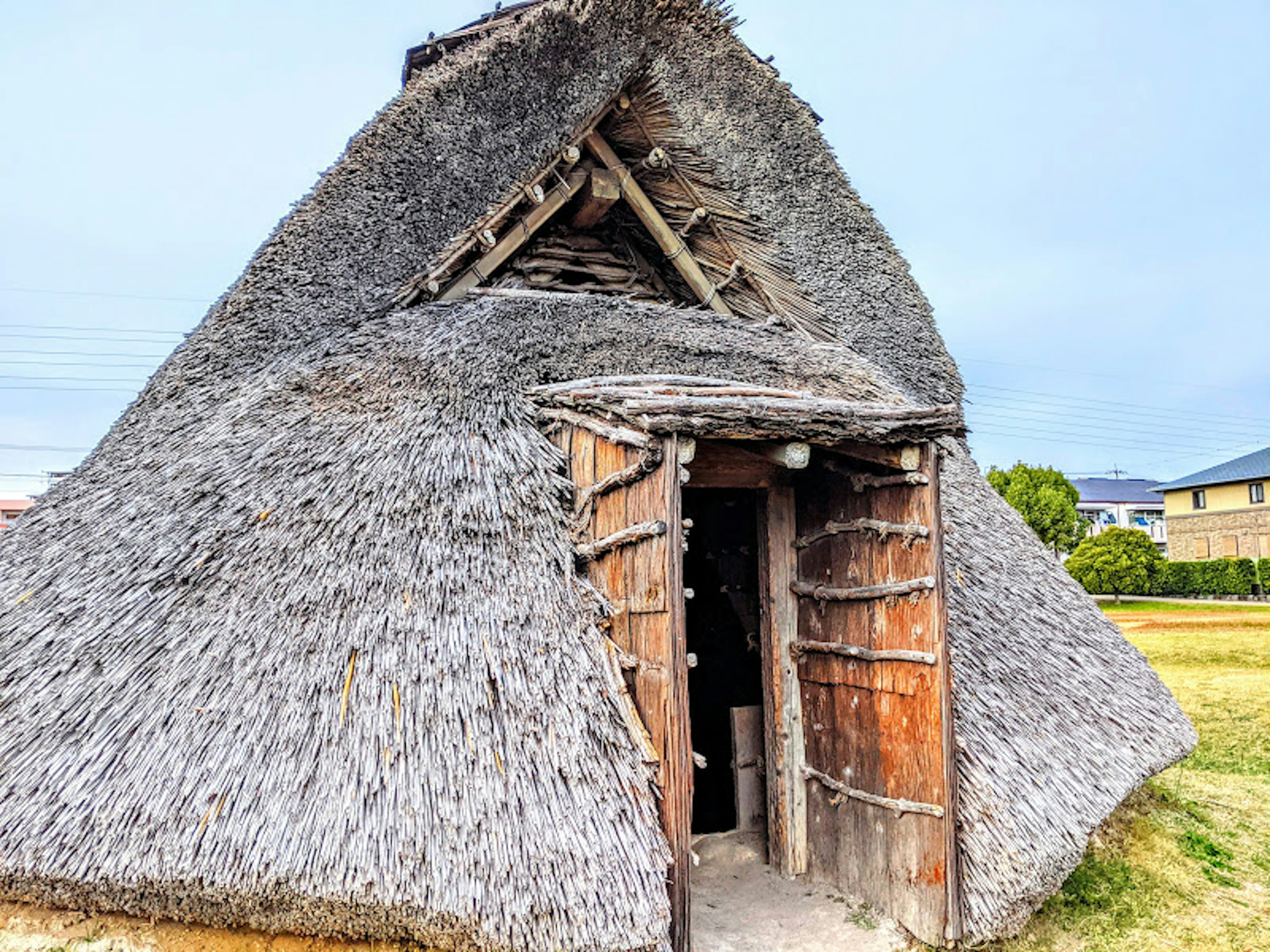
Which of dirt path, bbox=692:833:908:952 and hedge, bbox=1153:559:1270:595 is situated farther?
hedge, bbox=1153:559:1270:595

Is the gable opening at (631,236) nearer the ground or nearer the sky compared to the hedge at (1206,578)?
nearer the sky

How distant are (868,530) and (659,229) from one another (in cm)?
305

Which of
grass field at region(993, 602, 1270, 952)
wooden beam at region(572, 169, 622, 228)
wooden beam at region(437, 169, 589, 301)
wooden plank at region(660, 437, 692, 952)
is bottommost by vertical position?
grass field at region(993, 602, 1270, 952)

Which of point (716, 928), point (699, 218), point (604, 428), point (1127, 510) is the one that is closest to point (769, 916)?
point (716, 928)

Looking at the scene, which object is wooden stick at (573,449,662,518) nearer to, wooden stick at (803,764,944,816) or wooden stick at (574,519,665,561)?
wooden stick at (574,519,665,561)

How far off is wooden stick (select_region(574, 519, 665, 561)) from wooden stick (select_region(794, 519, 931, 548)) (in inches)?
48.8

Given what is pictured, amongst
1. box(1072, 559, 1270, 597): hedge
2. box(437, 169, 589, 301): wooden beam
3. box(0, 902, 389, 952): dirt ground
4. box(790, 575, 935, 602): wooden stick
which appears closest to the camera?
box(0, 902, 389, 952): dirt ground

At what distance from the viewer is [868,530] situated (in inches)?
165

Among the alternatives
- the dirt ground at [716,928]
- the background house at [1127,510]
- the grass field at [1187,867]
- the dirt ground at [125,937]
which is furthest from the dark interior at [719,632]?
the background house at [1127,510]

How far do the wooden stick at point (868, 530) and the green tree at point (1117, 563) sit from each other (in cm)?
2547

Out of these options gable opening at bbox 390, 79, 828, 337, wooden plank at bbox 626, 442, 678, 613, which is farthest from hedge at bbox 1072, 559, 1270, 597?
wooden plank at bbox 626, 442, 678, 613

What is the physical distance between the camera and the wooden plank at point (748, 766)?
5215mm

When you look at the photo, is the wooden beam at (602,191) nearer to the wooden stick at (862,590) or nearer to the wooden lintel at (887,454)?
the wooden lintel at (887,454)

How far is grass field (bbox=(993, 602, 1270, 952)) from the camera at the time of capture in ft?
13.8
